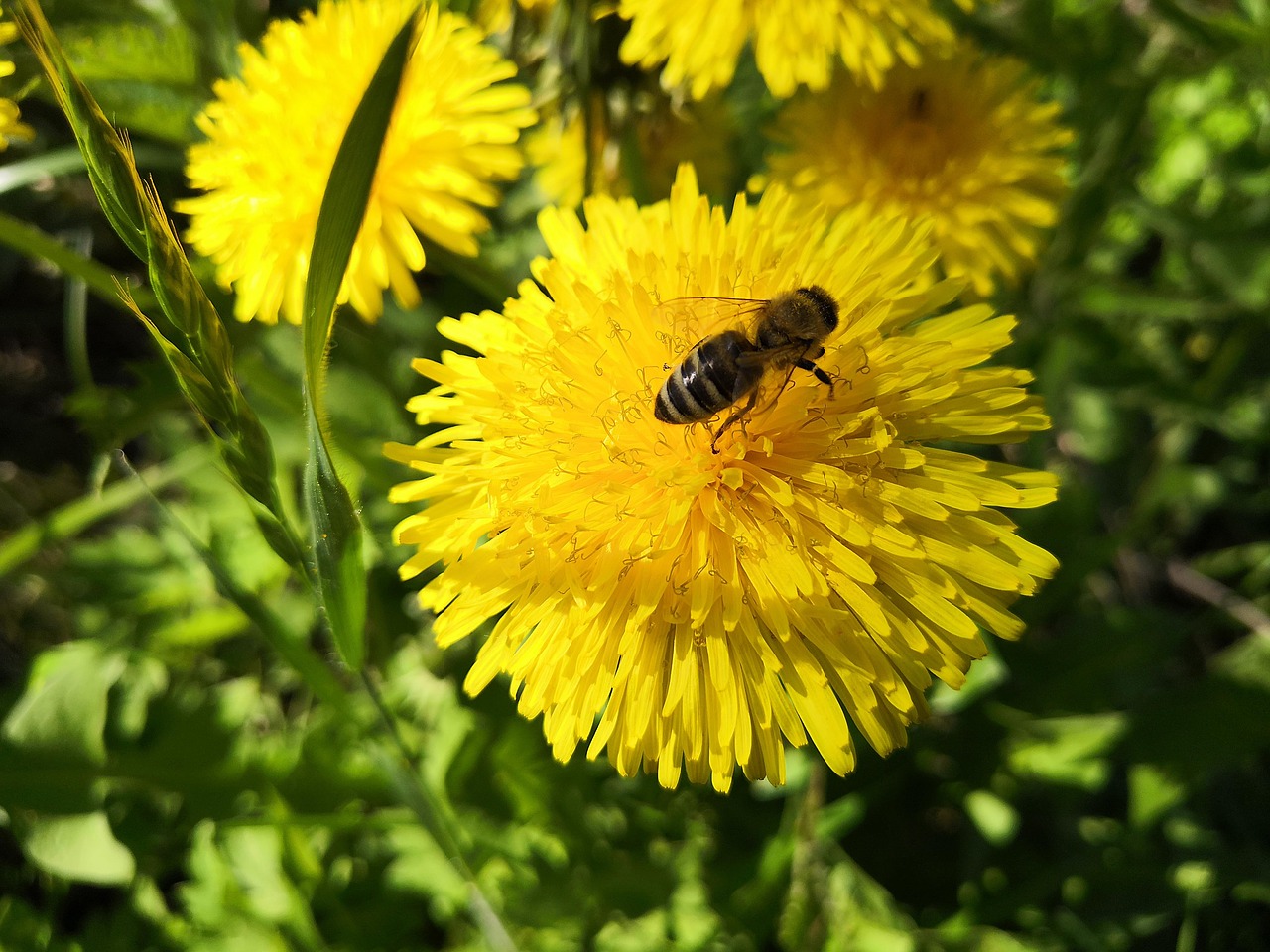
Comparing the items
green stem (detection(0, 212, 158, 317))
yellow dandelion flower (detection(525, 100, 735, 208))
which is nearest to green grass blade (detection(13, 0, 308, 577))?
green stem (detection(0, 212, 158, 317))

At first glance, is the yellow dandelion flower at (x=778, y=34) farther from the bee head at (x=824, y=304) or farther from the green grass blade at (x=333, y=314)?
the green grass blade at (x=333, y=314)

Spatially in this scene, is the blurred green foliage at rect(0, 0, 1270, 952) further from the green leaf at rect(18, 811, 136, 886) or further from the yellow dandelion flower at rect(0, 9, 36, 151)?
the yellow dandelion flower at rect(0, 9, 36, 151)

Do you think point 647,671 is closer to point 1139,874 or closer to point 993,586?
point 993,586

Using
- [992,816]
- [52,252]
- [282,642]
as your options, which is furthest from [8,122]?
[992,816]

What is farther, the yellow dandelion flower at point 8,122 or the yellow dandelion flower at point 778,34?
the yellow dandelion flower at point 778,34

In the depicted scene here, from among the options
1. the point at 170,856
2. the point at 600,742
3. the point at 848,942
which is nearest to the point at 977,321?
the point at 600,742

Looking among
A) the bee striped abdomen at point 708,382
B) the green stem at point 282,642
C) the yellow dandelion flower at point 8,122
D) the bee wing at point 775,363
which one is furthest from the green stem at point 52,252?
the bee wing at point 775,363
